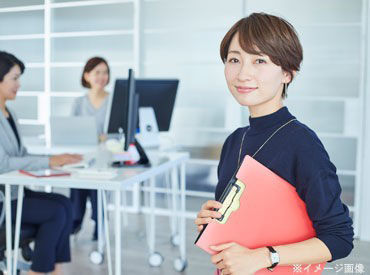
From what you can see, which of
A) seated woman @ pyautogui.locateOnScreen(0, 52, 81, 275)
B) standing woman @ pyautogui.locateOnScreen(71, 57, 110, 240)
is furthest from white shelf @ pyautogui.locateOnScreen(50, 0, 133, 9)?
seated woman @ pyautogui.locateOnScreen(0, 52, 81, 275)

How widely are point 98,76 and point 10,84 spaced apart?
1.31 meters

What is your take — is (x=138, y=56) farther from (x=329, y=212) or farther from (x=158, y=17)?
(x=329, y=212)

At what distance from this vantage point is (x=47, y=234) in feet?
8.15

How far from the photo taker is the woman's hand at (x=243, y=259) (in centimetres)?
92

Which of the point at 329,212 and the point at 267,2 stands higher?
the point at 267,2

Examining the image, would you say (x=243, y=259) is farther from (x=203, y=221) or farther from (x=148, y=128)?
(x=148, y=128)

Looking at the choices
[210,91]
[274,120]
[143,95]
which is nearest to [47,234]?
[143,95]

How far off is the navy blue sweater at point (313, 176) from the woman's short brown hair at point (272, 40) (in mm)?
128

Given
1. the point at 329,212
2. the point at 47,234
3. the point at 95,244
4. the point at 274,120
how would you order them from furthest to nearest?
the point at 95,244 → the point at 47,234 → the point at 274,120 → the point at 329,212

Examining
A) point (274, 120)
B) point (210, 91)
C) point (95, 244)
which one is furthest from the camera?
point (210, 91)

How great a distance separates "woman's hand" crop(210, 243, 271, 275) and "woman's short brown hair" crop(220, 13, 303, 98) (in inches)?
15.1

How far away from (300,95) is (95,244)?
225cm

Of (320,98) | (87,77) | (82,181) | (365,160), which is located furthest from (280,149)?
(87,77)

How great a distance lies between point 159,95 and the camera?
3.21m
